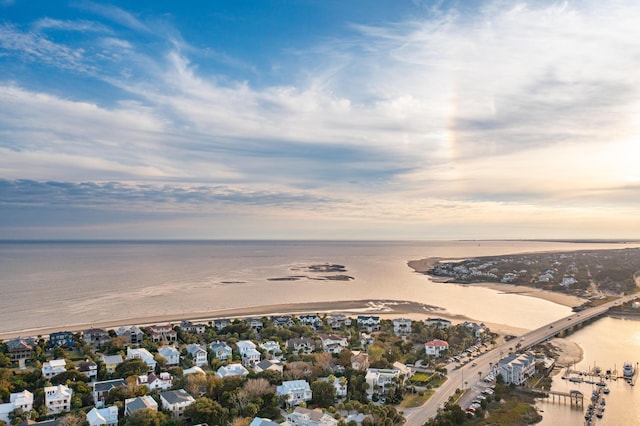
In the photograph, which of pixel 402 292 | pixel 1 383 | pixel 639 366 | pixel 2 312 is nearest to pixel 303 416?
pixel 1 383

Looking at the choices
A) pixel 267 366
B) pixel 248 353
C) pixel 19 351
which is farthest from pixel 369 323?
pixel 19 351

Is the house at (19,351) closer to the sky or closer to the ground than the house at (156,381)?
closer to the ground

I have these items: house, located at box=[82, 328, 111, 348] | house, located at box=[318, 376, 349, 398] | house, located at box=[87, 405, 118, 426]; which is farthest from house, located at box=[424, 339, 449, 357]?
house, located at box=[82, 328, 111, 348]

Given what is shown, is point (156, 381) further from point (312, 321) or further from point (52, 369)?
point (312, 321)

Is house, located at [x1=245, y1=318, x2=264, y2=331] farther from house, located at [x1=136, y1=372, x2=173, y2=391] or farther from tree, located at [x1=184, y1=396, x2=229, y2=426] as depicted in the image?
tree, located at [x1=184, y1=396, x2=229, y2=426]

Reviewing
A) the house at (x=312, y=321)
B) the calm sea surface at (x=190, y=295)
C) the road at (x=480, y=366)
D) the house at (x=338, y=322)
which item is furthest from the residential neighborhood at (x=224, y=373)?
the calm sea surface at (x=190, y=295)

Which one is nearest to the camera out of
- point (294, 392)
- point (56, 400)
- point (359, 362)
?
point (56, 400)

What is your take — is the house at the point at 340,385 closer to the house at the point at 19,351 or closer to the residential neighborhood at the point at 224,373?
the residential neighborhood at the point at 224,373
